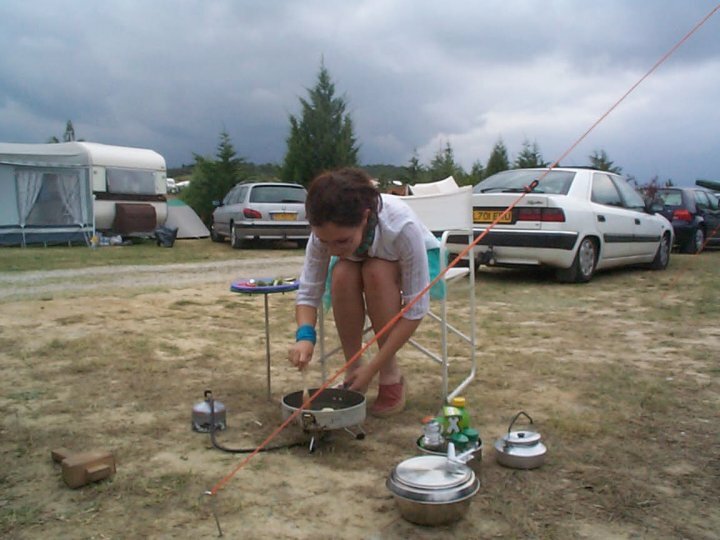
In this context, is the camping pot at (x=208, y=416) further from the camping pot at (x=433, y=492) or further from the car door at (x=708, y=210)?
the car door at (x=708, y=210)

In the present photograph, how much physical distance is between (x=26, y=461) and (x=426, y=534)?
1287mm

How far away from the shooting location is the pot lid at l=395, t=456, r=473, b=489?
1.66m

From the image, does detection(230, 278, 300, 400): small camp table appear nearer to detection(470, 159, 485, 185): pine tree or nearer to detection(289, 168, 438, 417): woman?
detection(289, 168, 438, 417): woman

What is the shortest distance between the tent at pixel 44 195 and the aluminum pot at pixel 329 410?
1224cm

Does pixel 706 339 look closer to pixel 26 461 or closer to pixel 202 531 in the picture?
pixel 202 531

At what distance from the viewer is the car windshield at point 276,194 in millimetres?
12000

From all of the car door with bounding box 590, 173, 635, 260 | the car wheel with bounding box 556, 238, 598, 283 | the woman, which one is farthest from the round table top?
the car door with bounding box 590, 173, 635, 260

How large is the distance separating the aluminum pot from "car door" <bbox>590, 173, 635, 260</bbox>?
4.86 m

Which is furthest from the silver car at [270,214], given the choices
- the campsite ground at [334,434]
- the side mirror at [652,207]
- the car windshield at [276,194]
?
the campsite ground at [334,434]

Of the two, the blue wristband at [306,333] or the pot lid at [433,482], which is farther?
the blue wristband at [306,333]

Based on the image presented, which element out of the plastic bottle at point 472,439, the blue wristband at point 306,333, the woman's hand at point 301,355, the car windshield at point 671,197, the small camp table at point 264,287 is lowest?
the plastic bottle at point 472,439

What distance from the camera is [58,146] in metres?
13.5

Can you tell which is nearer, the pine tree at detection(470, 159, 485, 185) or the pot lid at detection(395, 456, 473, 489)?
the pot lid at detection(395, 456, 473, 489)

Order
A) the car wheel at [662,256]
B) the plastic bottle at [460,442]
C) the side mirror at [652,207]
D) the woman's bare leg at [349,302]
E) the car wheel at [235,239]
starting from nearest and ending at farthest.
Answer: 1. the plastic bottle at [460,442]
2. the woman's bare leg at [349,302]
3. the side mirror at [652,207]
4. the car wheel at [662,256]
5. the car wheel at [235,239]
